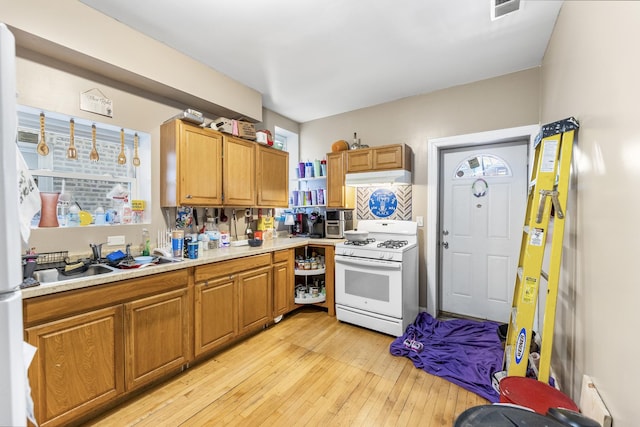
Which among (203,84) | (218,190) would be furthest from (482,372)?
(203,84)

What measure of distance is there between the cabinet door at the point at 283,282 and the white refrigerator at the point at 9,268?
7.52 feet

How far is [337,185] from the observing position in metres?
3.61

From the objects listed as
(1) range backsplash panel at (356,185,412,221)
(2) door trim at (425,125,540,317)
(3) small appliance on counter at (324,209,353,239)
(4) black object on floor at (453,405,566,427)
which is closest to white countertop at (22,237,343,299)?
(3) small appliance on counter at (324,209,353,239)

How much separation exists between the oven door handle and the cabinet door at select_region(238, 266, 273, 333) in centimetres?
84

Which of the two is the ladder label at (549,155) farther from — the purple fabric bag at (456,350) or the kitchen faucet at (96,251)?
the kitchen faucet at (96,251)

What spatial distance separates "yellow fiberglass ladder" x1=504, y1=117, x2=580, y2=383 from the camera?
1555mm

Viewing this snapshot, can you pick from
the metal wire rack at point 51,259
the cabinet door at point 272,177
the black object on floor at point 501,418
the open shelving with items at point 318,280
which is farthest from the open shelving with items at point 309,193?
the black object on floor at point 501,418

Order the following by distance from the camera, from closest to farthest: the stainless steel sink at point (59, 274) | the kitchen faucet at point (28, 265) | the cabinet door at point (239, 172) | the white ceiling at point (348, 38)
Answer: the kitchen faucet at point (28, 265) → the stainless steel sink at point (59, 274) → the white ceiling at point (348, 38) → the cabinet door at point (239, 172)

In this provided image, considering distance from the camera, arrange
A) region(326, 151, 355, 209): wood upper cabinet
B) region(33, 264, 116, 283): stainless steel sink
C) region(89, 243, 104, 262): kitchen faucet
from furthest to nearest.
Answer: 1. region(326, 151, 355, 209): wood upper cabinet
2. region(89, 243, 104, 262): kitchen faucet
3. region(33, 264, 116, 283): stainless steel sink

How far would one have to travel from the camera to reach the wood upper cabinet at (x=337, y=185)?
11.7 ft

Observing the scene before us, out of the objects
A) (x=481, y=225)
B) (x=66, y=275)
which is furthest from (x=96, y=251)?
(x=481, y=225)

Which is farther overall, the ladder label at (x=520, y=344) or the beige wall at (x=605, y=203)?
the ladder label at (x=520, y=344)

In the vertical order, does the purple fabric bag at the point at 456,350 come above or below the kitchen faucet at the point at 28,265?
below

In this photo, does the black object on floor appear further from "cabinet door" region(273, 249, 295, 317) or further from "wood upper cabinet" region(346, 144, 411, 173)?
"wood upper cabinet" region(346, 144, 411, 173)
